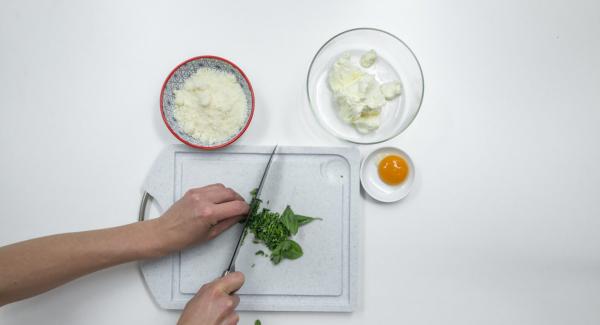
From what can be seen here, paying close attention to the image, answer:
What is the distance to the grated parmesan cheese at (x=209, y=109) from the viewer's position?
1.18m

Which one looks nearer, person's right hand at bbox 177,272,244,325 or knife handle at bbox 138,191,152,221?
person's right hand at bbox 177,272,244,325

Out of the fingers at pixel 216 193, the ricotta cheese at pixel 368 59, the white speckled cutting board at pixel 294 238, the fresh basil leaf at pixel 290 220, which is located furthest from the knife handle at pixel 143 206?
the ricotta cheese at pixel 368 59

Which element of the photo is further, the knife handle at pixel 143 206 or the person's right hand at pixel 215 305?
the knife handle at pixel 143 206

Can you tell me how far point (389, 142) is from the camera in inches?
49.8

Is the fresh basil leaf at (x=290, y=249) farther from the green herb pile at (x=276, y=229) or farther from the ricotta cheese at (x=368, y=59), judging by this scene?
the ricotta cheese at (x=368, y=59)

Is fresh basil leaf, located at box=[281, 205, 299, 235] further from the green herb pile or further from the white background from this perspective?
the white background

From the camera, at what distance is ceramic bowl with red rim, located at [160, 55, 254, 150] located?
1.17m

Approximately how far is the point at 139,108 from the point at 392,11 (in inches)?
34.7

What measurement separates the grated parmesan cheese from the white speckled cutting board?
0.08 m

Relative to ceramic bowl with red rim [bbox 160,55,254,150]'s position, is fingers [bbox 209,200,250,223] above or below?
below

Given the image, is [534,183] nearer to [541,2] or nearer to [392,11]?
[541,2]

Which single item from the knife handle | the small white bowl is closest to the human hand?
the knife handle

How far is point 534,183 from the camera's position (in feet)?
4.27

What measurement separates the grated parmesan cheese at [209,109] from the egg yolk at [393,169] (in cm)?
46
